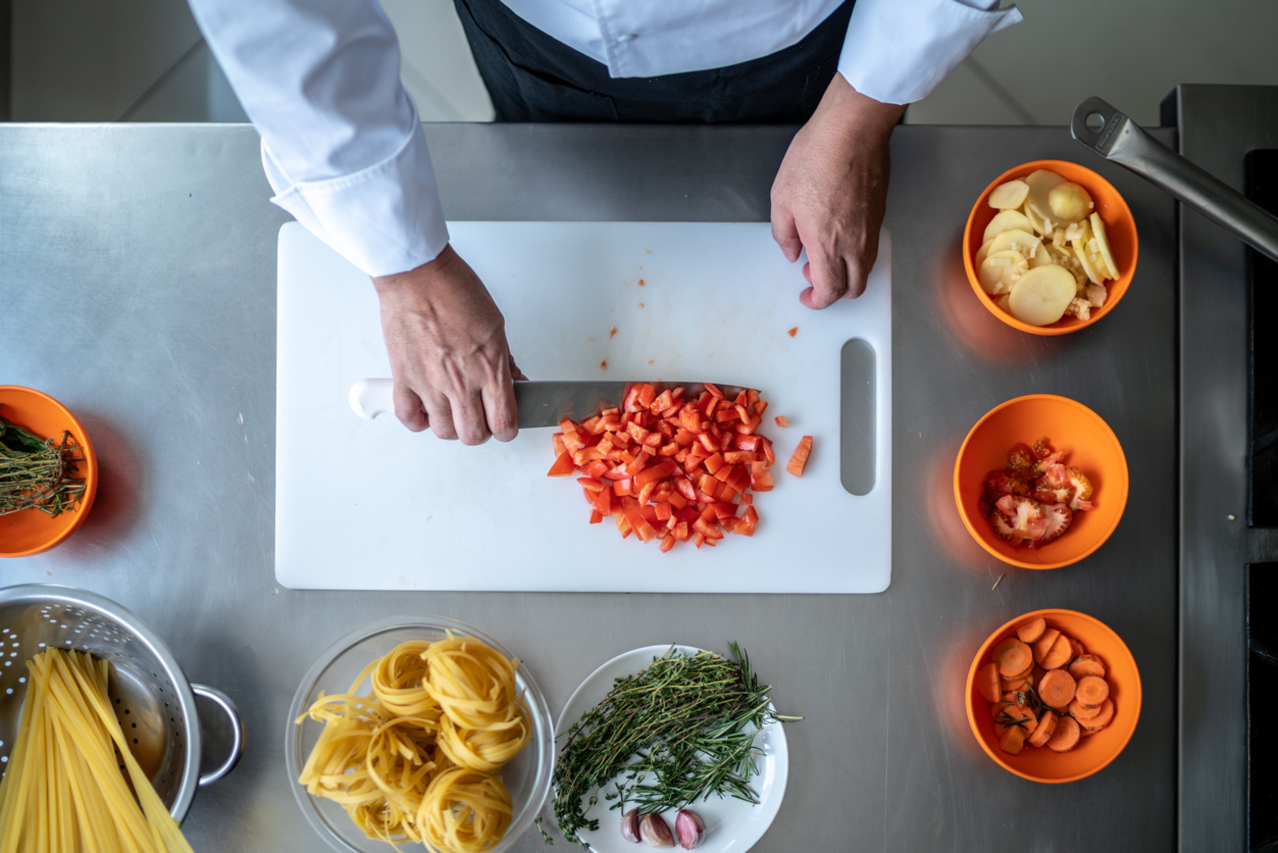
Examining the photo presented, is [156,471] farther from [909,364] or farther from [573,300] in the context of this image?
[909,364]

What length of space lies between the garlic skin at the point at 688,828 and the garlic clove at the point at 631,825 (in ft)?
0.21

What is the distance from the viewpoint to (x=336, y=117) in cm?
76

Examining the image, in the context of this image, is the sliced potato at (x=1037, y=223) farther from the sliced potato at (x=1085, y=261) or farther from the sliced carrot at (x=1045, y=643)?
the sliced carrot at (x=1045, y=643)

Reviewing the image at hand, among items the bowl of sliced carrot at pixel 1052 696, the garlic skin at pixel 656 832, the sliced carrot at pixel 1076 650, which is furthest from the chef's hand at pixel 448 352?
the sliced carrot at pixel 1076 650

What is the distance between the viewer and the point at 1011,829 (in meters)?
1.28

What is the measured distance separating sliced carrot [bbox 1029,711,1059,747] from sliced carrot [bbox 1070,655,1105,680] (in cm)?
8

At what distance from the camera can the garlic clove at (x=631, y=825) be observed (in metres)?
1.24

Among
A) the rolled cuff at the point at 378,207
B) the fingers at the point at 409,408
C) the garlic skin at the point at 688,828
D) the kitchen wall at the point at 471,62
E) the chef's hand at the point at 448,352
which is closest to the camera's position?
the rolled cuff at the point at 378,207

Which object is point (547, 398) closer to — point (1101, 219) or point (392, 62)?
point (392, 62)

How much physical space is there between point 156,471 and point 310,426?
28 cm

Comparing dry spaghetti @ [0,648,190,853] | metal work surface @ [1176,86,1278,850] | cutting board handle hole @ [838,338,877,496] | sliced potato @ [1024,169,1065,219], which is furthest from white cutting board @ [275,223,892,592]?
metal work surface @ [1176,86,1278,850]

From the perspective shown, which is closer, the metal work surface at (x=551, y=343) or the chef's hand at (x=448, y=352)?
the chef's hand at (x=448, y=352)

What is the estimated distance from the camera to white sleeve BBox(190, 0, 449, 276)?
0.68 m

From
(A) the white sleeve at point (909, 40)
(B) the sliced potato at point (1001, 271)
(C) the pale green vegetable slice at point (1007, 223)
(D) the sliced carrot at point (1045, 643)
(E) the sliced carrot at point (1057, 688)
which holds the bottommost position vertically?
(E) the sliced carrot at point (1057, 688)
